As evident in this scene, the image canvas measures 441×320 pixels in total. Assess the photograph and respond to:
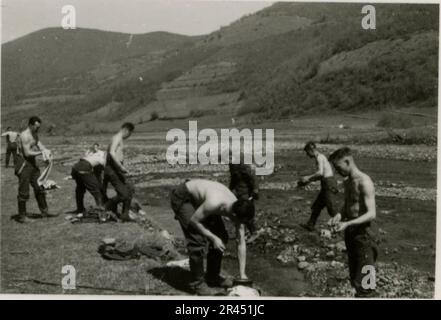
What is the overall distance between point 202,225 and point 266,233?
7.19 feet

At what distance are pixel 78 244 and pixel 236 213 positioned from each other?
9.83 feet

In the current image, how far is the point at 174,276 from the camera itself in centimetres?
800

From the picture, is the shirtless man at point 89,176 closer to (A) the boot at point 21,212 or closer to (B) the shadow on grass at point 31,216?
(B) the shadow on grass at point 31,216

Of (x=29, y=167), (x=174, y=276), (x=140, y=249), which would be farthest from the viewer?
(x=29, y=167)

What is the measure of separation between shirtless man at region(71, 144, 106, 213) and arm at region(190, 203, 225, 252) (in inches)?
102

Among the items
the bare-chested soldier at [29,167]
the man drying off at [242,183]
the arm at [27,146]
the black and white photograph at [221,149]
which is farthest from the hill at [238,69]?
the man drying off at [242,183]

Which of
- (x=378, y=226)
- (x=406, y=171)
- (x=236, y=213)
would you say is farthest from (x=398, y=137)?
(x=236, y=213)

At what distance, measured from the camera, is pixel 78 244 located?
28.5ft

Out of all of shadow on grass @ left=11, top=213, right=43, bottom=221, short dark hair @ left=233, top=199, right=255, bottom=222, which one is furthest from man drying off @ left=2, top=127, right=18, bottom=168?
short dark hair @ left=233, top=199, right=255, bottom=222

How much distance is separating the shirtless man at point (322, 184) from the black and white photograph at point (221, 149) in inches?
0.9

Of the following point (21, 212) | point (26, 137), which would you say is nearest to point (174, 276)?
point (21, 212)

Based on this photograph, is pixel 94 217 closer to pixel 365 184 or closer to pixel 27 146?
pixel 27 146

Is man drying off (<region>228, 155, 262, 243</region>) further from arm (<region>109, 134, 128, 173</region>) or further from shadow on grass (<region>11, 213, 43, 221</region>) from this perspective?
Answer: shadow on grass (<region>11, 213, 43, 221</region>)
